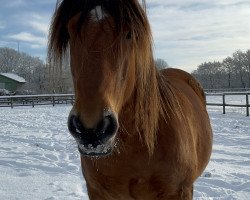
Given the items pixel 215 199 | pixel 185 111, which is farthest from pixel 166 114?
pixel 215 199

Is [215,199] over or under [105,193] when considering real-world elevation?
under

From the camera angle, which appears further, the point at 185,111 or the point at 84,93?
the point at 185,111

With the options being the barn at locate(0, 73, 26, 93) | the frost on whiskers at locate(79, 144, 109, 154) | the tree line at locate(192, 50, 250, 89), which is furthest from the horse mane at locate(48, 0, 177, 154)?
the tree line at locate(192, 50, 250, 89)

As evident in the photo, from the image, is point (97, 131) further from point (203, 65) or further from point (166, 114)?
point (203, 65)

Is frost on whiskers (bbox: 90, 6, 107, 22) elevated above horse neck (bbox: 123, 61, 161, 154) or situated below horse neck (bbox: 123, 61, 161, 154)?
above

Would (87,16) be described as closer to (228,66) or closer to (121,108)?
(121,108)

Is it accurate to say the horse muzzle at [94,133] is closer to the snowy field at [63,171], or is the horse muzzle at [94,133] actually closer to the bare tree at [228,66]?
the snowy field at [63,171]

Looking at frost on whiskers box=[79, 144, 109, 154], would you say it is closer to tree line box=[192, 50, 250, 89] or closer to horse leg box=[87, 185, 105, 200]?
horse leg box=[87, 185, 105, 200]

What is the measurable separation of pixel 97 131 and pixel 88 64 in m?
0.40

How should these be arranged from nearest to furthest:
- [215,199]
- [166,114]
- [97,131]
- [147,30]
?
[97,131] < [147,30] < [166,114] < [215,199]

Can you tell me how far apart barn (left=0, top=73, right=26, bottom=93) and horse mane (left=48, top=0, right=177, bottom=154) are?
195 ft

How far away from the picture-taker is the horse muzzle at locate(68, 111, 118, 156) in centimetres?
172

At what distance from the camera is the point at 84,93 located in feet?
5.90

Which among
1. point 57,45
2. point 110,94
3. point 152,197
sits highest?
point 57,45
